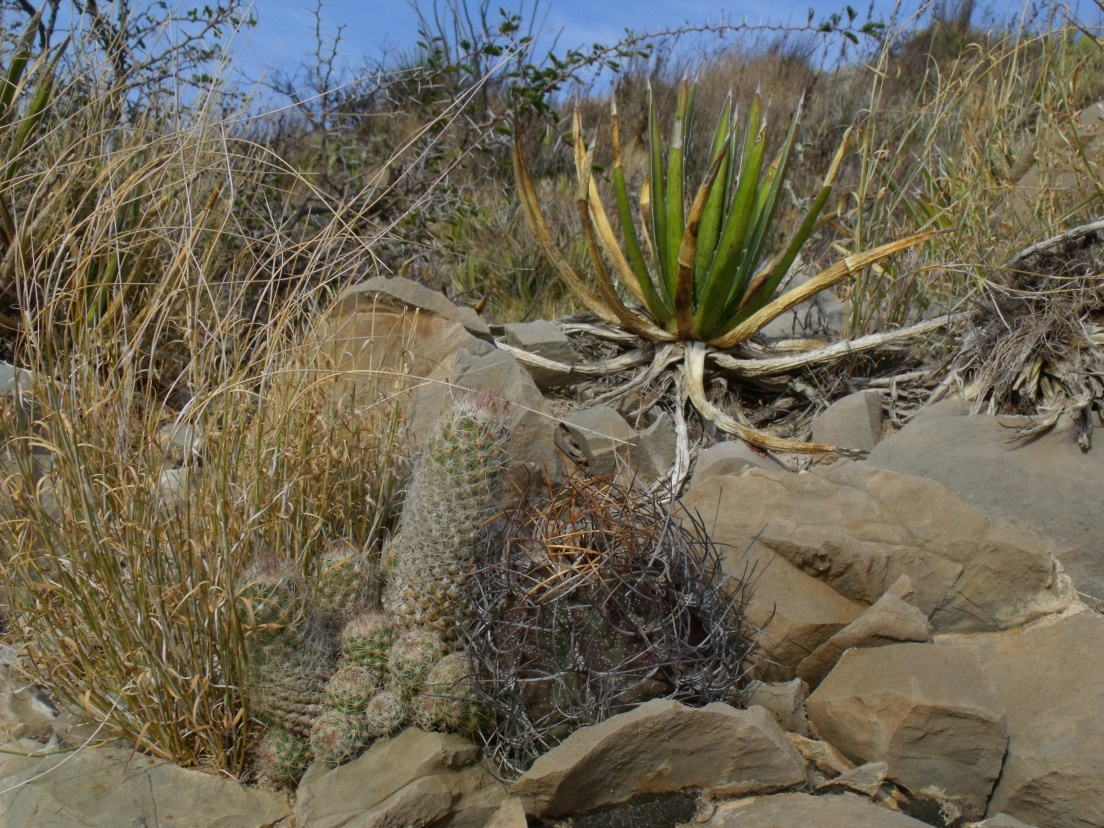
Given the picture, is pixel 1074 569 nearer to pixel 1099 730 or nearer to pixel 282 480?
pixel 1099 730

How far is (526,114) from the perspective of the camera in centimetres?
780

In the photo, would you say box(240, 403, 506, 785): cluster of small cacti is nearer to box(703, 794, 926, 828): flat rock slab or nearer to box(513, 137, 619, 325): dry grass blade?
box(703, 794, 926, 828): flat rock slab

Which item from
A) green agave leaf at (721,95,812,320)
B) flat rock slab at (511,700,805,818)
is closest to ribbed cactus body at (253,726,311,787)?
flat rock slab at (511,700,805,818)

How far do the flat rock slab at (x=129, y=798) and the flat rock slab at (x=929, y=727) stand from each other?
1.36 metres

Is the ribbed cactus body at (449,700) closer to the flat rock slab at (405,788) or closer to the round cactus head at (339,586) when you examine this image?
the flat rock slab at (405,788)

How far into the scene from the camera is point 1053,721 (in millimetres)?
2334

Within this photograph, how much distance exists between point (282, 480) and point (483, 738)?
885mm

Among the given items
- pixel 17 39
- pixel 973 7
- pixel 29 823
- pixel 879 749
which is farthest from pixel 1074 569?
pixel 973 7

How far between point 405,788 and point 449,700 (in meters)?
0.21

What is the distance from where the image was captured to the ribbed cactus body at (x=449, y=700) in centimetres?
228

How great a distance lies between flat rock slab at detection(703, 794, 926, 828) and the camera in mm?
1933

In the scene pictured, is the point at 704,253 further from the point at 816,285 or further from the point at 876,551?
the point at 876,551

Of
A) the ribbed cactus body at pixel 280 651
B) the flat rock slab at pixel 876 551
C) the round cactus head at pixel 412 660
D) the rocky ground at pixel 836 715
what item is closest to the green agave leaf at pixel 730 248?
the rocky ground at pixel 836 715

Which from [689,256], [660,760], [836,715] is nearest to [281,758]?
[660,760]
